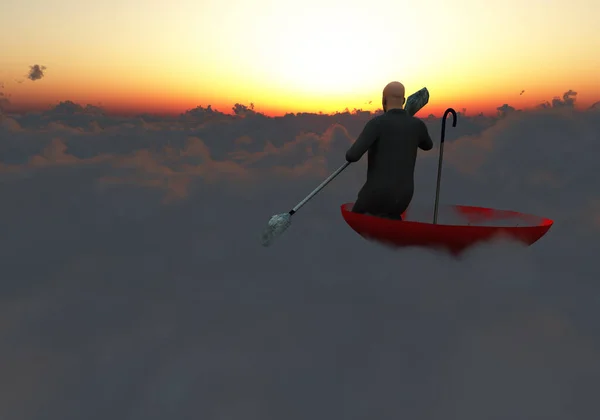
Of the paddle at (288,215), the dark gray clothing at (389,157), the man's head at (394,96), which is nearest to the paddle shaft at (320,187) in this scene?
the paddle at (288,215)

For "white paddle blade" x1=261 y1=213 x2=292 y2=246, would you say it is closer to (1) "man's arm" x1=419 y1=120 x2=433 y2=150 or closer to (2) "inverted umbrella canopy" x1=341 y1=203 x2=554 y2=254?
(2) "inverted umbrella canopy" x1=341 y1=203 x2=554 y2=254

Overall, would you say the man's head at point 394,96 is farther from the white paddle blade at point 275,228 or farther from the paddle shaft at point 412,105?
the white paddle blade at point 275,228

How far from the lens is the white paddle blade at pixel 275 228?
573 centimetres

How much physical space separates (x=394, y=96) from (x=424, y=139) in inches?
25.0

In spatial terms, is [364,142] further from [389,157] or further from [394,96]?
[394,96]

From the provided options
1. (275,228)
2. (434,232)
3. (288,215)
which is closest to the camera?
(434,232)

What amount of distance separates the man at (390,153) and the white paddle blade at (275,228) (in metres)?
0.95

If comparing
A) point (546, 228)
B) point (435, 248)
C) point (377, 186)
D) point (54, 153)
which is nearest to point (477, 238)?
point (435, 248)

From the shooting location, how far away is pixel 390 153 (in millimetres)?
5344

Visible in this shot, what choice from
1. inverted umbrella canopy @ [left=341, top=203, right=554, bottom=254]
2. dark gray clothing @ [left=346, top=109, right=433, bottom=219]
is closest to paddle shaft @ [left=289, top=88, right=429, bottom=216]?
dark gray clothing @ [left=346, top=109, right=433, bottom=219]

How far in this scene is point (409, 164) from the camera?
545cm

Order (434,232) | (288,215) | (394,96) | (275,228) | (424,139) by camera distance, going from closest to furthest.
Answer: (434,232), (394,96), (424,139), (275,228), (288,215)

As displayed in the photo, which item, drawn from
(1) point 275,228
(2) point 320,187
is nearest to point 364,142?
(2) point 320,187

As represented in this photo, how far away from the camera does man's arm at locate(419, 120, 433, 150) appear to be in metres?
5.51
